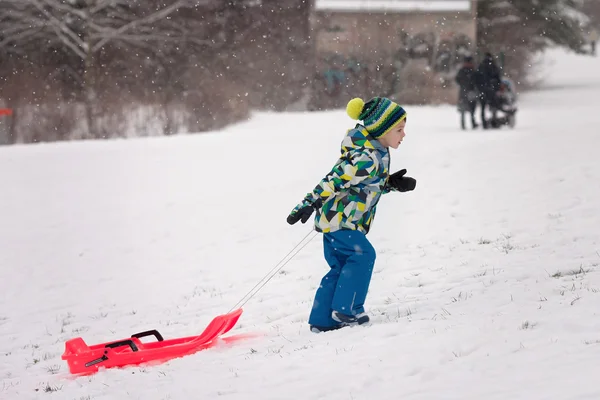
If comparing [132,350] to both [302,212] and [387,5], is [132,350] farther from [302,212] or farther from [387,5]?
[387,5]

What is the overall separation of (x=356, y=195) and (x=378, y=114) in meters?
0.58

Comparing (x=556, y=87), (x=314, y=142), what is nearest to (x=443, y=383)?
(x=314, y=142)

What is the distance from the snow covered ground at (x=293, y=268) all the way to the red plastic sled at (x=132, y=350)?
0.14 m

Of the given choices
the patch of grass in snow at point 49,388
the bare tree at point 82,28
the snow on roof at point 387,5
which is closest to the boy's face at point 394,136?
the patch of grass in snow at point 49,388

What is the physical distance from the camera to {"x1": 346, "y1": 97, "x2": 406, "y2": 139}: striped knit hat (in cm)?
571

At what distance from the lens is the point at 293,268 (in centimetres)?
888

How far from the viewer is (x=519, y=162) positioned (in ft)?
44.3

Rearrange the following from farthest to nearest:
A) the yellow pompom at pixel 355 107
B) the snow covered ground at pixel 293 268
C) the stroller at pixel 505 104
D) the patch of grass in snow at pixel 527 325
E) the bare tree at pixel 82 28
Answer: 1. the bare tree at pixel 82 28
2. the stroller at pixel 505 104
3. the yellow pompom at pixel 355 107
4. the patch of grass in snow at pixel 527 325
5. the snow covered ground at pixel 293 268

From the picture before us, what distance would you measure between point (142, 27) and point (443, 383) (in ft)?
89.8

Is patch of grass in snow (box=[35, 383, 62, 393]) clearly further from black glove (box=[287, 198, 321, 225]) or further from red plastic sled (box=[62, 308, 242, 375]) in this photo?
black glove (box=[287, 198, 321, 225])

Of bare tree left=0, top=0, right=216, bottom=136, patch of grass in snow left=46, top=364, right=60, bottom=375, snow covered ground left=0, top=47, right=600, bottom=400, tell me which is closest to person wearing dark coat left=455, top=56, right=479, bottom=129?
snow covered ground left=0, top=47, right=600, bottom=400

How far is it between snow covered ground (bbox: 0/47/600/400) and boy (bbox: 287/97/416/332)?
283 mm

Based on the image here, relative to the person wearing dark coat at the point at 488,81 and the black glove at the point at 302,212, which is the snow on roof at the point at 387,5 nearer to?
the person wearing dark coat at the point at 488,81

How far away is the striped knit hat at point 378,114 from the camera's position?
5.71m
